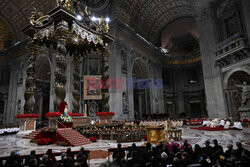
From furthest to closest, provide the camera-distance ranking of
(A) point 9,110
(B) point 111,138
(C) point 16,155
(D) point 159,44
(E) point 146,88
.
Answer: (D) point 159,44 → (E) point 146,88 → (A) point 9,110 → (B) point 111,138 → (C) point 16,155

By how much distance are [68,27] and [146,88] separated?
1823 cm

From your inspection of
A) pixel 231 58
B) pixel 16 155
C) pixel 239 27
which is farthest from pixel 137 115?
pixel 16 155

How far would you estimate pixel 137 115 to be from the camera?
84.6ft

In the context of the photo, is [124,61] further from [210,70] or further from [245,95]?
[245,95]

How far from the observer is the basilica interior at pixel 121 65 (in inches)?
362

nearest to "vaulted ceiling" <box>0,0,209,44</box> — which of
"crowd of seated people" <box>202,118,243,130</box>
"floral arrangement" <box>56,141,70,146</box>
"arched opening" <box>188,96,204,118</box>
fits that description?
"crowd of seated people" <box>202,118,243,130</box>

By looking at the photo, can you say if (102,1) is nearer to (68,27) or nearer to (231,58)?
(68,27)

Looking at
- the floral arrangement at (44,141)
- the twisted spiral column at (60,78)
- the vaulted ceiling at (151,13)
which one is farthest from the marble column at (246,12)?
the floral arrangement at (44,141)

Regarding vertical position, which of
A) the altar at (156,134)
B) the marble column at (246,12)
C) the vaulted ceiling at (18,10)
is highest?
the vaulted ceiling at (18,10)

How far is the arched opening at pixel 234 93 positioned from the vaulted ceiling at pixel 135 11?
8165 mm

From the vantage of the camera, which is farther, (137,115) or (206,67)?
(137,115)

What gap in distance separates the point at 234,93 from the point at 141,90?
13.7m

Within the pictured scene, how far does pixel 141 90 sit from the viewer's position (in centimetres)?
2612

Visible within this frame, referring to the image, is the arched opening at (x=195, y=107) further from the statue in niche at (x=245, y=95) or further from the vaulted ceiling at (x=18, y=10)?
the vaulted ceiling at (x=18, y=10)
